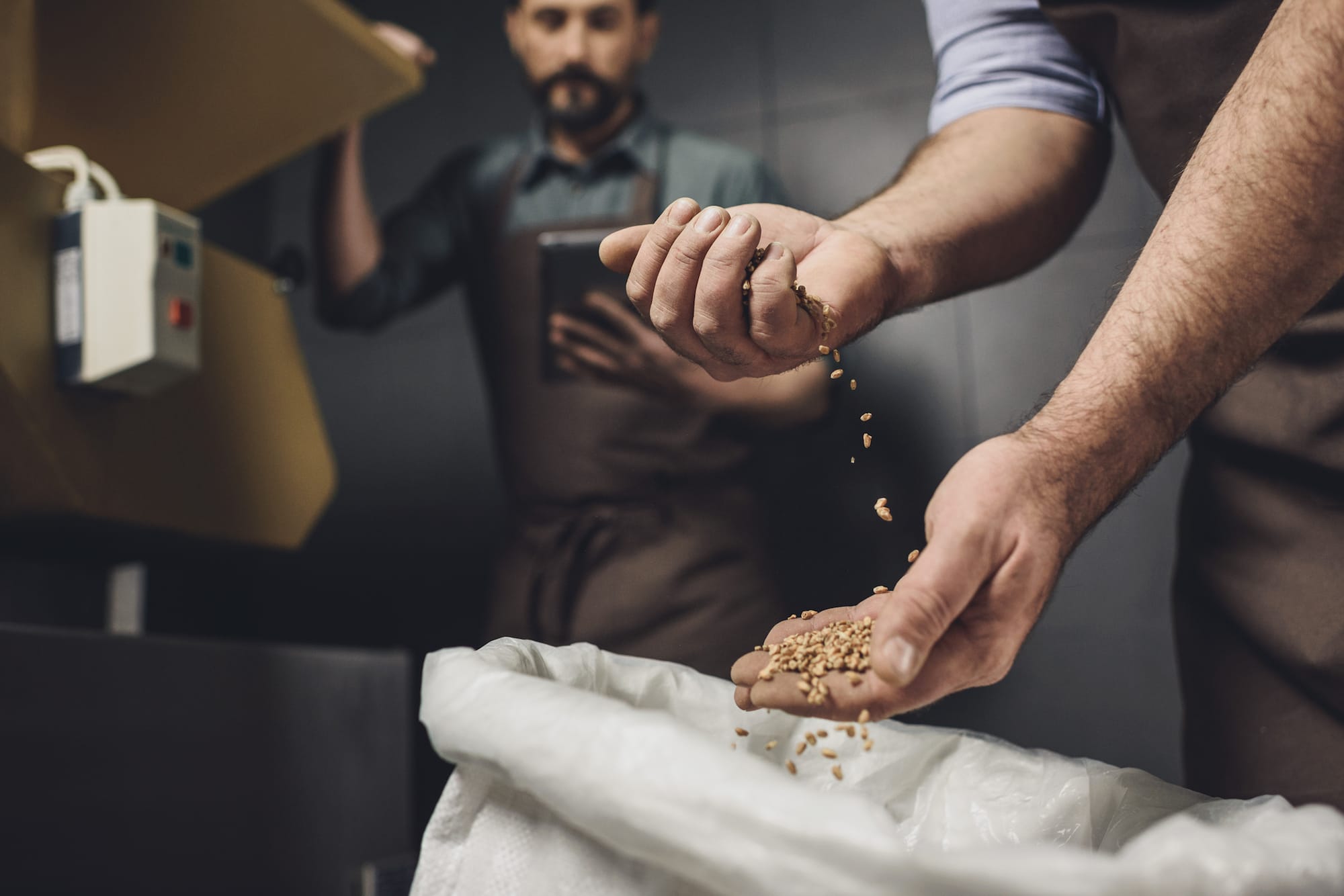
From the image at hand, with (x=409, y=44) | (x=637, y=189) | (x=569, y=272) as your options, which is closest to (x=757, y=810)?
(x=569, y=272)

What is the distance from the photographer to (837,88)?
1818 millimetres

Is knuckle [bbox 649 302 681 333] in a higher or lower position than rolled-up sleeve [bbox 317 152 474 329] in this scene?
lower

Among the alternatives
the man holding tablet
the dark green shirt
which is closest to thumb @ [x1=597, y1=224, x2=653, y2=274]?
the man holding tablet

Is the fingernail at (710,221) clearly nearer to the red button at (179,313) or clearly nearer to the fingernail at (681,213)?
the fingernail at (681,213)

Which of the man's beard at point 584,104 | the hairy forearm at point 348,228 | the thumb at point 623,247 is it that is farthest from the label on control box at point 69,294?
the man's beard at point 584,104

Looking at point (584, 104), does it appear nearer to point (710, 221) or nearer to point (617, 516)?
point (617, 516)

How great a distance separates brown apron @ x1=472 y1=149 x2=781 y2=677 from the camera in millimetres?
1541

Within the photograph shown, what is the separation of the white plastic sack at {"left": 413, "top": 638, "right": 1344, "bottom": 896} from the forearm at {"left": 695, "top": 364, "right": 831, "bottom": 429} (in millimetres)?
909

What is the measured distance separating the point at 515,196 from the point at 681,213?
4.22 ft

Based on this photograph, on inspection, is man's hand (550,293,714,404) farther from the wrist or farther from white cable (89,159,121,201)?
the wrist

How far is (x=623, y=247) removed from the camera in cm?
61

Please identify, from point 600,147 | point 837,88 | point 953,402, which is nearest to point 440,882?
point 953,402

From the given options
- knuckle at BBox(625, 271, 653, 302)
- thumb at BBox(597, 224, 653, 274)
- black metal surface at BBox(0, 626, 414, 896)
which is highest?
thumb at BBox(597, 224, 653, 274)

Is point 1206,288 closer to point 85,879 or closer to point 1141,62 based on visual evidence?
point 1141,62
